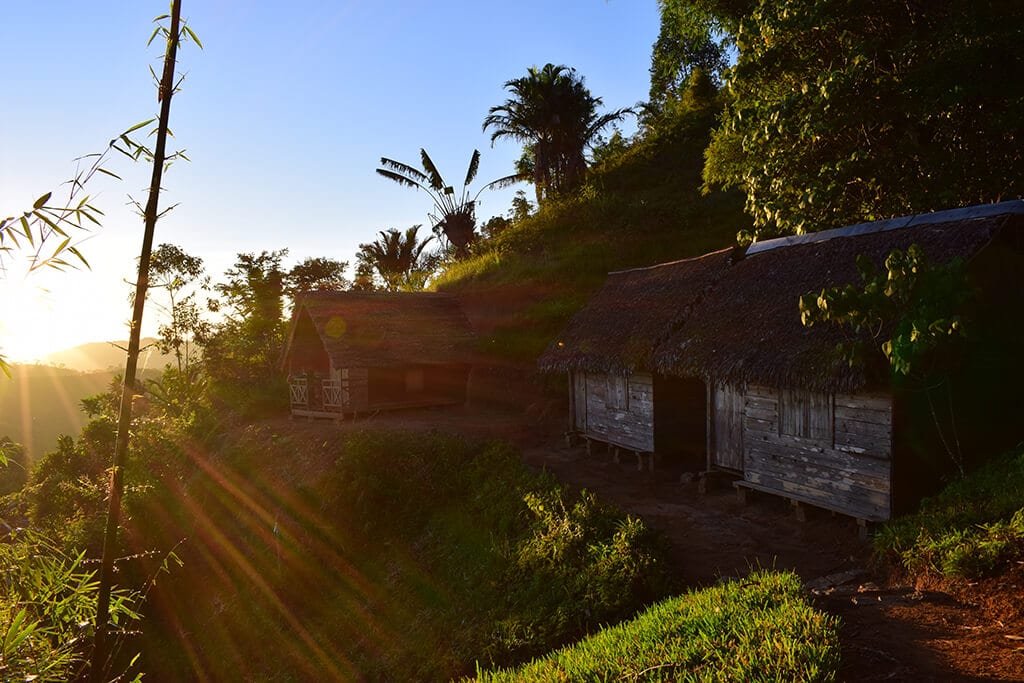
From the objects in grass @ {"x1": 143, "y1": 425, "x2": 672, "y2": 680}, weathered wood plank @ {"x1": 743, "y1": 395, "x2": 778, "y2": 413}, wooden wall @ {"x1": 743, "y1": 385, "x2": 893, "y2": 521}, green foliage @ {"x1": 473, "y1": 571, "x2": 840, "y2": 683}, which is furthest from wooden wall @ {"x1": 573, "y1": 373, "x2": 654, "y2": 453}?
green foliage @ {"x1": 473, "y1": 571, "x2": 840, "y2": 683}

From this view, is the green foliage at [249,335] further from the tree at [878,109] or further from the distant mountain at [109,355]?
the tree at [878,109]

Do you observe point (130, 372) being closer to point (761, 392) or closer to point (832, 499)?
point (832, 499)

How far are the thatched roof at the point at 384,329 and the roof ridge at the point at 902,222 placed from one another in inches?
450

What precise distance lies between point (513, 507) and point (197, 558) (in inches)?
415

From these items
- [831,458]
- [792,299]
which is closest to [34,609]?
[831,458]

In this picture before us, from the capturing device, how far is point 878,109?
1199cm

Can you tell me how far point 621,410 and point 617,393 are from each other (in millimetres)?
394

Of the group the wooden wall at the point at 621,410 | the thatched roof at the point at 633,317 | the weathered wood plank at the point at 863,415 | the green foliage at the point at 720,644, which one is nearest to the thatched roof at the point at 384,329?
the thatched roof at the point at 633,317

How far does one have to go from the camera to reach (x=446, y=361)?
2120 centimetres

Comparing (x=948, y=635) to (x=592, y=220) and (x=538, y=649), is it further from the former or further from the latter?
(x=592, y=220)

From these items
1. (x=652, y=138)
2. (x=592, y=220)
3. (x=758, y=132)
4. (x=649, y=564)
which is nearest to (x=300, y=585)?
(x=649, y=564)

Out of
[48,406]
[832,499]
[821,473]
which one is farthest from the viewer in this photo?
[48,406]

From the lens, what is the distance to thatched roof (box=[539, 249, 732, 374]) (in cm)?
1269

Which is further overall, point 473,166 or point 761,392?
point 473,166
